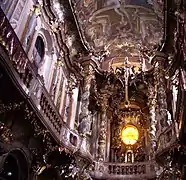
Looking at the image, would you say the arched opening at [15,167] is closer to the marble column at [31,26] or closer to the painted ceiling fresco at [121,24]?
the marble column at [31,26]

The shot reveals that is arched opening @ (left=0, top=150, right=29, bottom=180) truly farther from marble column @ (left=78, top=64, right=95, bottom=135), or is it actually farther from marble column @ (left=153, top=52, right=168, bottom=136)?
marble column @ (left=153, top=52, right=168, bottom=136)

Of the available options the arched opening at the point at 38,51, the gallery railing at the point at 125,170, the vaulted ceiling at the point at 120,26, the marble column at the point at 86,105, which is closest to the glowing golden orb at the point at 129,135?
the gallery railing at the point at 125,170

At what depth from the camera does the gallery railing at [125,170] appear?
14562 millimetres

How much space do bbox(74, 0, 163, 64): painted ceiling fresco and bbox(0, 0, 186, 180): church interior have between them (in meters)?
0.05

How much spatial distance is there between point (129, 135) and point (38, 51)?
6861 mm

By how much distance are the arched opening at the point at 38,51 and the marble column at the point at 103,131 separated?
5488 millimetres

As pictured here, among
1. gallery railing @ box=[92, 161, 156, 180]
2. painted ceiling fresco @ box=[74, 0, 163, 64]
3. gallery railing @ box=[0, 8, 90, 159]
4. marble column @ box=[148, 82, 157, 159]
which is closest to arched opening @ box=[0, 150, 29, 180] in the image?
gallery railing @ box=[0, 8, 90, 159]

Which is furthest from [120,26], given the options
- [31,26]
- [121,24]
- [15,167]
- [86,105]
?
[15,167]

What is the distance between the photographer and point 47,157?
11.3 m

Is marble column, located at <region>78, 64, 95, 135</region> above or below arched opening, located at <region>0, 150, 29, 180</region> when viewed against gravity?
above

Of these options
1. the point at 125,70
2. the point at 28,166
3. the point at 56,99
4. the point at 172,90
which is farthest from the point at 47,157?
the point at 125,70

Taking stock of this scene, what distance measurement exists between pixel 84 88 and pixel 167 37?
4.53 metres

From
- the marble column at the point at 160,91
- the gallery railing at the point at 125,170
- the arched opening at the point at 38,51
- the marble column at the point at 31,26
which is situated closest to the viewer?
the marble column at the point at 31,26

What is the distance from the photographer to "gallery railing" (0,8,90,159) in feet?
26.8
